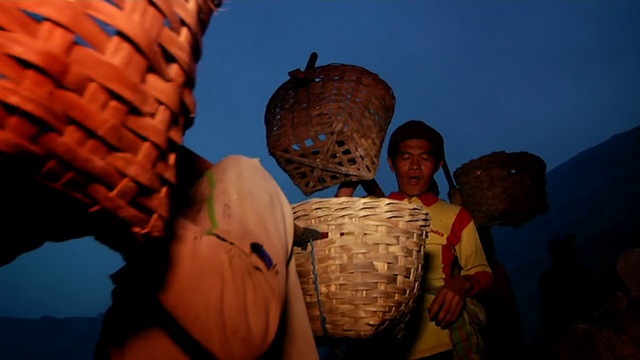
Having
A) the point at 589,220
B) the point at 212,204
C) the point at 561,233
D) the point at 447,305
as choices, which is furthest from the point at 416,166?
the point at 561,233

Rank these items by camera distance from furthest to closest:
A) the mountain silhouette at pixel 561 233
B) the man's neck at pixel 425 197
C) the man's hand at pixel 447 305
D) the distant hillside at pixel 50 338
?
the distant hillside at pixel 50 338 → the mountain silhouette at pixel 561 233 → the man's neck at pixel 425 197 → the man's hand at pixel 447 305

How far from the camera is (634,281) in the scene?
369 centimetres

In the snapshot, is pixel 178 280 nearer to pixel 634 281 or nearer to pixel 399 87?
pixel 634 281

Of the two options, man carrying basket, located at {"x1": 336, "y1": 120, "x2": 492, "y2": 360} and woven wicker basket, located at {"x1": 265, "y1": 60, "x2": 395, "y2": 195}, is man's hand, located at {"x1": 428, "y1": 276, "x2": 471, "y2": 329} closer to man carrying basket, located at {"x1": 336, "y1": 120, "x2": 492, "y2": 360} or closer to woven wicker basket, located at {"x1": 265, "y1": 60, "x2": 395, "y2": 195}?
man carrying basket, located at {"x1": 336, "y1": 120, "x2": 492, "y2": 360}

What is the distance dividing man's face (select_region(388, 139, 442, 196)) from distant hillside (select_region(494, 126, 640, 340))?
452 inches

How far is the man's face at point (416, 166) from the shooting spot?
9.75 ft

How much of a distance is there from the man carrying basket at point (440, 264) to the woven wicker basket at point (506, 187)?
456 millimetres

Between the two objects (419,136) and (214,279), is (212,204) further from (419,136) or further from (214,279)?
(419,136)

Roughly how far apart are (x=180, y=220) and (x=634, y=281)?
439 cm

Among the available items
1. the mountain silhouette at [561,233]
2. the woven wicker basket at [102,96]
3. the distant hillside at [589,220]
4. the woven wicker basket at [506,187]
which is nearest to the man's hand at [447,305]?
the woven wicker basket at [506,187]

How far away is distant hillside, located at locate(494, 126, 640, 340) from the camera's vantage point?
20.4 meters

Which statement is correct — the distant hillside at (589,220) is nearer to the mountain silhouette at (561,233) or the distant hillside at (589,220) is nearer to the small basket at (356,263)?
the mountain silhouette at (561,233)

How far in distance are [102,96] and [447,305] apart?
2.13m

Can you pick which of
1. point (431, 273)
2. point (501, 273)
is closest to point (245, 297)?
point (431, 273)
